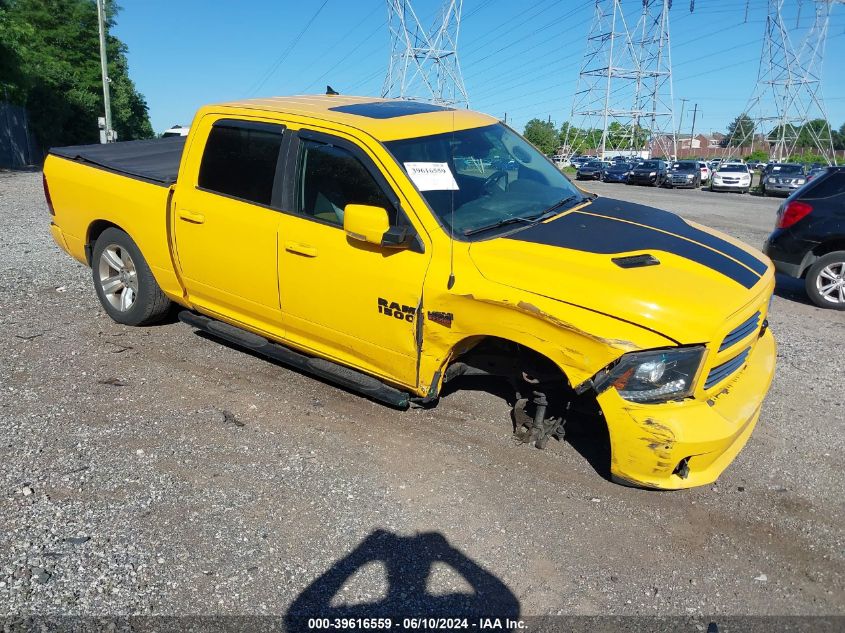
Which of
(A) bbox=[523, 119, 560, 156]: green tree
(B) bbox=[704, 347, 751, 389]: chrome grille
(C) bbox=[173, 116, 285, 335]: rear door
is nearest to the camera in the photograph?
(B) bbox=[704, 347, 751, 389]: chrome grille

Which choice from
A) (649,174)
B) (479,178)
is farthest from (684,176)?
(479,178)

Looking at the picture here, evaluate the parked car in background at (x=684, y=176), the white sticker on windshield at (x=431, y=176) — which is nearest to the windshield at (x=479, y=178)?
the white sticker on windshield at (x=431, y=176)

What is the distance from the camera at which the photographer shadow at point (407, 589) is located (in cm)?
271

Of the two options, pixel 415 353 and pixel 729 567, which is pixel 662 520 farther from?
pixel 415 353

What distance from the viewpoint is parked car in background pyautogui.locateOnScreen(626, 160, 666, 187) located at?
3609 centimetres

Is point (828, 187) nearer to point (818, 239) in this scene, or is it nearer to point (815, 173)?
point (818, 239)

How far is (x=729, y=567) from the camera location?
119 inches

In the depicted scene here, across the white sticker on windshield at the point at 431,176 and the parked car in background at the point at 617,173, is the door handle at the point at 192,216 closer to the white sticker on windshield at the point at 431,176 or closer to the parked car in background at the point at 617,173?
the white sticker on windshield at the point at 431,176

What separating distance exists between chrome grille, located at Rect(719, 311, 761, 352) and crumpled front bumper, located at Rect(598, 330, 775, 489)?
256mm

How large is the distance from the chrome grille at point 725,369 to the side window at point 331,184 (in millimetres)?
1985

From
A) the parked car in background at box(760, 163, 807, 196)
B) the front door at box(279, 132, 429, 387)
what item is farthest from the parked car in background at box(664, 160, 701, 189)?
the front door at box(279, 132, 429, 387)

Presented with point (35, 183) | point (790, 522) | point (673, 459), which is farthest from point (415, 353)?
point (35, 183)

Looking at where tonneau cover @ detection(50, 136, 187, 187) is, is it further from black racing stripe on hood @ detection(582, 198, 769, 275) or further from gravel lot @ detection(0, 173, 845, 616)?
black racing stripe on hood @ detection(582, 198, 769, 275)

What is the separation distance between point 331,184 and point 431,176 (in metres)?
0.67
